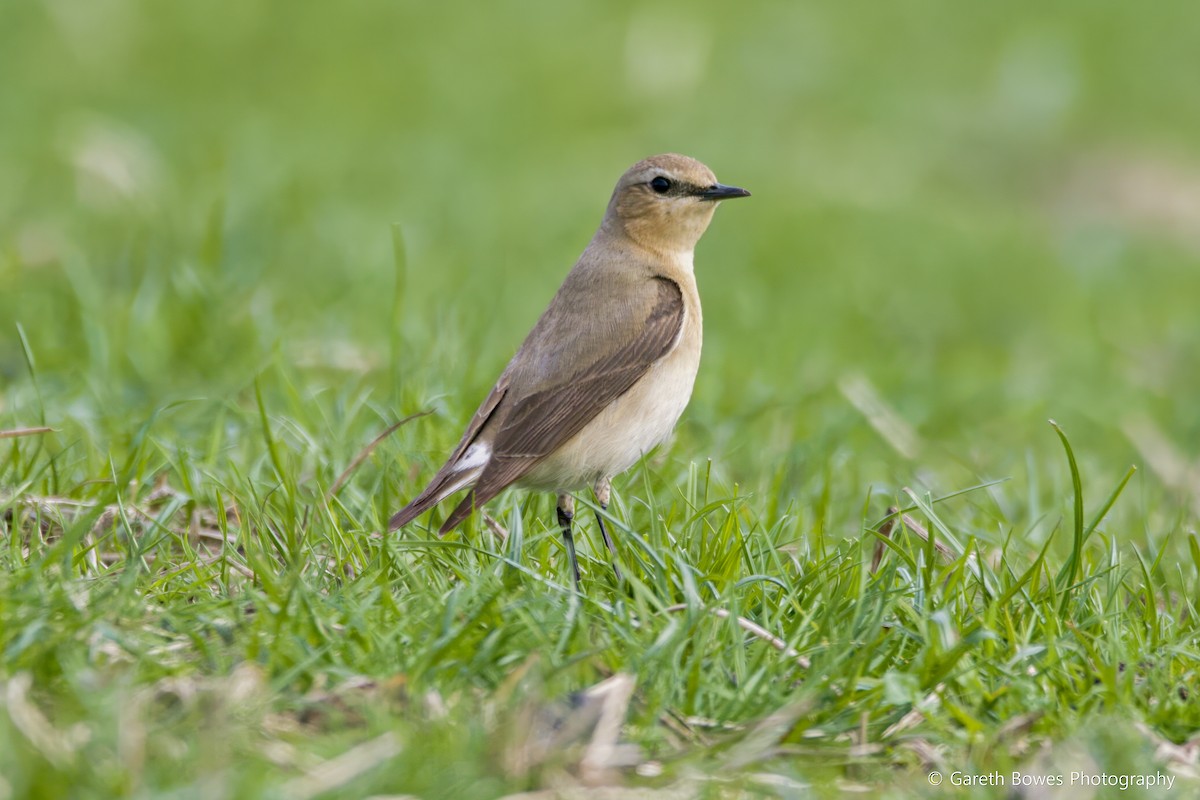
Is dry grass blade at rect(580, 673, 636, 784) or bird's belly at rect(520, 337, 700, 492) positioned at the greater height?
bird's belly at rect(520, 337, 700, 492)

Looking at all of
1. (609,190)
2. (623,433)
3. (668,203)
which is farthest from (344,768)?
(609,190)

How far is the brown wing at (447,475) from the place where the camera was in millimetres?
4633

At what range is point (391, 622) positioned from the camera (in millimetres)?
3967

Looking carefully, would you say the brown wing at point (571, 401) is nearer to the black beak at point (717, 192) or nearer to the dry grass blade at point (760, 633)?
the black beak at point (717, 192)

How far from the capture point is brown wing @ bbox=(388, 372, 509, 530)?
182 inches

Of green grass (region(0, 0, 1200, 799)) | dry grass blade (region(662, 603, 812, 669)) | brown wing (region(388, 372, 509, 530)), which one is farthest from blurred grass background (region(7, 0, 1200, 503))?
dry grass blade (region(662, 603, 812, 669))

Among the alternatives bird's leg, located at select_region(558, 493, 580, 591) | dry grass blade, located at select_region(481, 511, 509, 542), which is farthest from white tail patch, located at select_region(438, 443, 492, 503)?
bird's leg, located at select_region(558, 493, 580, 591)

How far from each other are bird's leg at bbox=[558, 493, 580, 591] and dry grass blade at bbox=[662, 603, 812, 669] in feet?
1.16

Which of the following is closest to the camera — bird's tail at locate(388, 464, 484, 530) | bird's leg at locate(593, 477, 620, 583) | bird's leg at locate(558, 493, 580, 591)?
bird's leg at locate(558, 493, 580, 591)

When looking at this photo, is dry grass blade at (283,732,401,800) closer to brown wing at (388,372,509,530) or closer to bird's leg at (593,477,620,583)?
brown wing at (388,372,509,530)

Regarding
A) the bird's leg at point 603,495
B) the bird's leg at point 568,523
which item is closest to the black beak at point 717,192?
the bird's leg at point 603,495

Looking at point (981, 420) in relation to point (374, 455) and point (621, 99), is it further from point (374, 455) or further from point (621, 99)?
point (621, 99)

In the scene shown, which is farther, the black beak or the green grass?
the black beak

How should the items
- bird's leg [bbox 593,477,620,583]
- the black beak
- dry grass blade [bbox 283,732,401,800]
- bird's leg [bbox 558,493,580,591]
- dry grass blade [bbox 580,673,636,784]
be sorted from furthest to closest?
the black beak < bird's leg [bbox 593,477,620,583] < bird's leg [bbox 558,493,580,591] < dry grass blade [bbox 580,673,636,784] < dry grass blade [bbox 283,732,401,800]
